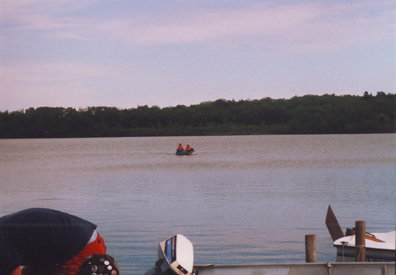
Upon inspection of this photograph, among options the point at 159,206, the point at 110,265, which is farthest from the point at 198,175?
the point at 110,265

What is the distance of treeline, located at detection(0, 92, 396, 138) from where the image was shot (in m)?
27.3

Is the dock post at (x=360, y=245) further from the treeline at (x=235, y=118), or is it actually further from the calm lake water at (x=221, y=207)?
the treeline at (x=235, y=118)

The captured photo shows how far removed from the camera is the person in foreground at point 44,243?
125 inches

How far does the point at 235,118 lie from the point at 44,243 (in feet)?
223

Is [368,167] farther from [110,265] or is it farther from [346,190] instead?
[110,265]

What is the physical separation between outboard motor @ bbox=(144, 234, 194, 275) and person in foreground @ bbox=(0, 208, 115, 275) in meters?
1.33

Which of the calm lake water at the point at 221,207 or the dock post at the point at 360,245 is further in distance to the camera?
the calm lake water at the point at 221,207

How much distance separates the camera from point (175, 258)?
4.85m

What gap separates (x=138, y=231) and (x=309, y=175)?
19.8m

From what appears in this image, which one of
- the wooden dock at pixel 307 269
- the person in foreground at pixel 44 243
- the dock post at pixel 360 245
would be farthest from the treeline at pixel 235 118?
the person in foreground at pixel 44 243

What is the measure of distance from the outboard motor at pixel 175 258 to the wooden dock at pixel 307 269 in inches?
33.9

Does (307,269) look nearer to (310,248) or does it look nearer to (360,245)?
(310,248)

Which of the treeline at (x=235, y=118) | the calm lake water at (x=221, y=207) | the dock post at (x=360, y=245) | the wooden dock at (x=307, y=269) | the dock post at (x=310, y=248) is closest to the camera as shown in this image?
the wooden dock at (x=307, y=269)

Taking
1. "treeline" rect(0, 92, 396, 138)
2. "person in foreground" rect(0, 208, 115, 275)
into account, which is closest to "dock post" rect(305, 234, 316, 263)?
"person in foreground" rect(0, 208, 115, 275)
